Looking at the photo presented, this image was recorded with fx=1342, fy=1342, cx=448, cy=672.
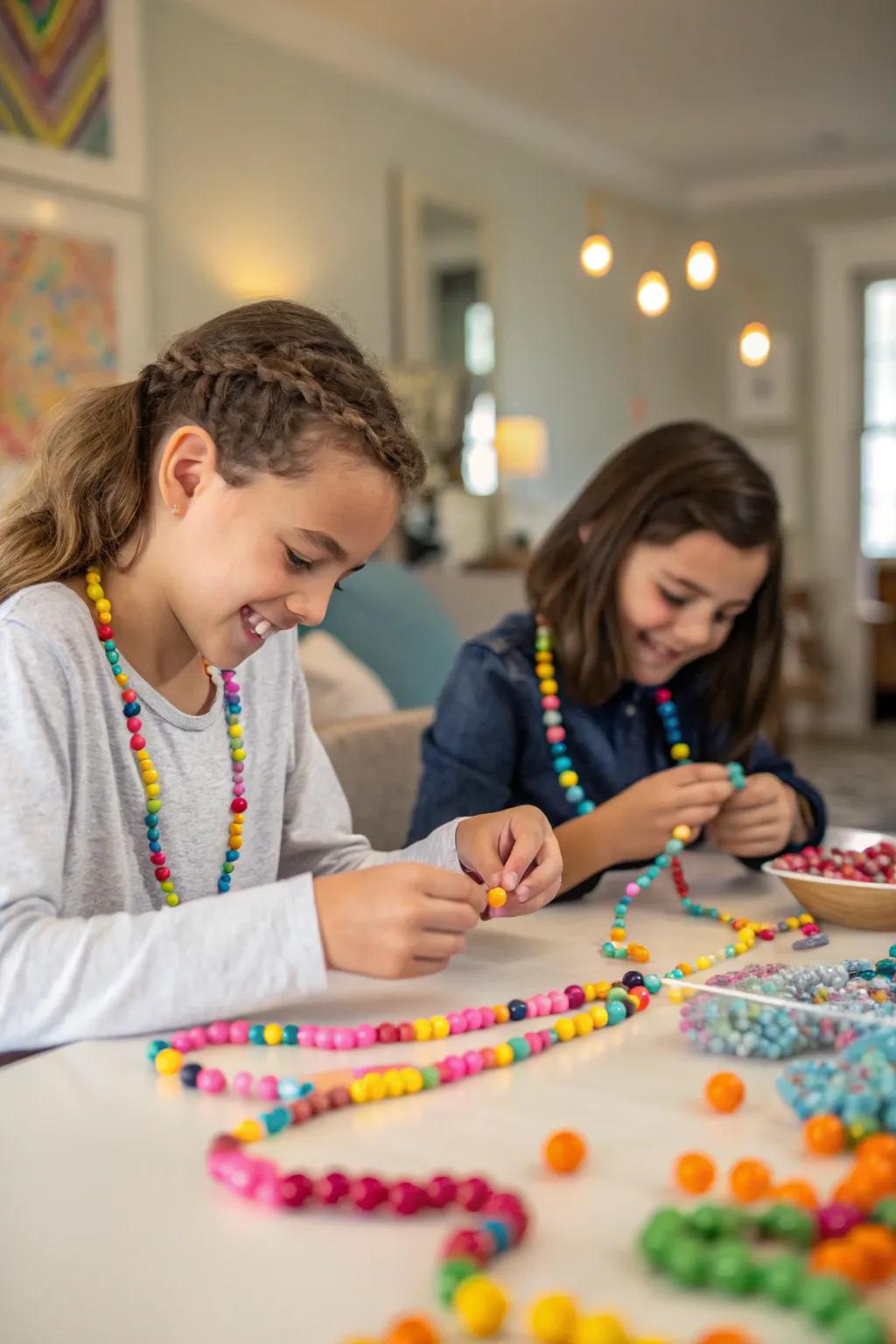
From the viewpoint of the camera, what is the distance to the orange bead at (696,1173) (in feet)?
2.20

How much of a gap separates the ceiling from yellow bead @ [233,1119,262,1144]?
514 centimetres

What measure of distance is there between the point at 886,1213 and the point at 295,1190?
0.92ft

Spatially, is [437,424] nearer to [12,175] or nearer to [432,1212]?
[12,175]

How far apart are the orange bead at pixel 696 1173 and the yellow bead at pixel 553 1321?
0.14 m

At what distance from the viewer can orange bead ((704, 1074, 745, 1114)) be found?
0.78 m

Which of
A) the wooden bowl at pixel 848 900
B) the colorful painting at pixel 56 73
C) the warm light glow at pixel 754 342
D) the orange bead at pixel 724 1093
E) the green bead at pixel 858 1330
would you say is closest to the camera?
the green bead at pixel 858 1330

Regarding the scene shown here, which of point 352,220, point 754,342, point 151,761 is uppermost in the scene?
point 352,220

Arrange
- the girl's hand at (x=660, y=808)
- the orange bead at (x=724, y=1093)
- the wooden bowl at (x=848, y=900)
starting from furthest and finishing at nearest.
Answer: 1. the girl's hand at (x=660, y=808)
2. the wooden bowl at (x=848, y=900)
3. the orange bead at (x=724, y=1093)

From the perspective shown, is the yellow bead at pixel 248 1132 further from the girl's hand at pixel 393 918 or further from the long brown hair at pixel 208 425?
the long brown hair at pixel 208 425

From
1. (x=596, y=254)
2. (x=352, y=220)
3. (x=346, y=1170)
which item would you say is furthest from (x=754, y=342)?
(x=352, y=220)

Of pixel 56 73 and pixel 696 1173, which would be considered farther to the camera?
pixel 56 73

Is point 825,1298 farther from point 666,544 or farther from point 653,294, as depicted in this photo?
point 653,294

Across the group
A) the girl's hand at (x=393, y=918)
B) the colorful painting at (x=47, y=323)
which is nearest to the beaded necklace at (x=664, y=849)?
the girl's hand at (x=393, y=918)

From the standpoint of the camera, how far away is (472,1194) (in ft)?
2.13
